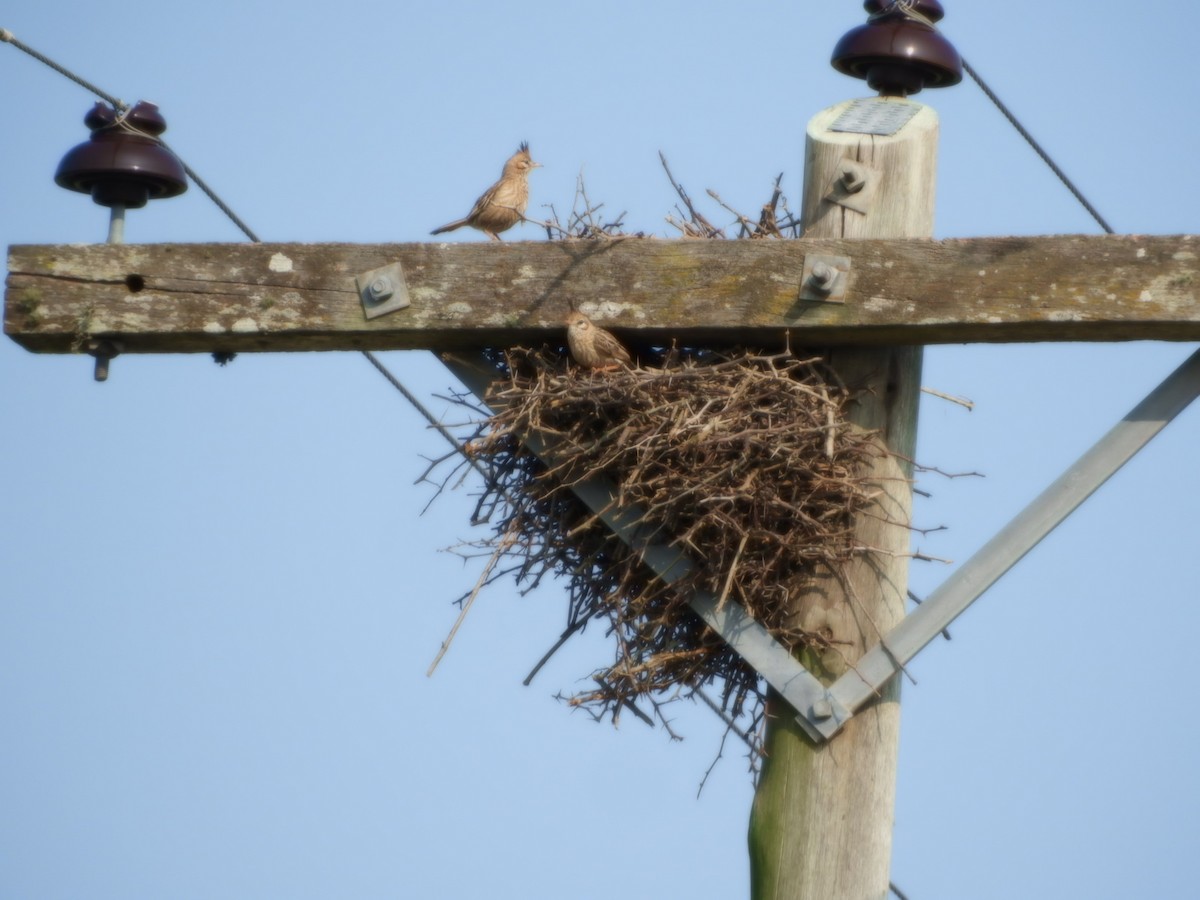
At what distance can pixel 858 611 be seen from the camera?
3.46 metres

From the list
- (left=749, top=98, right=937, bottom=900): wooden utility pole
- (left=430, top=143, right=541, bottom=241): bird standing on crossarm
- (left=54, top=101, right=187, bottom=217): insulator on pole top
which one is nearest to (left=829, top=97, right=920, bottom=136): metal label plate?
(left=749, top=98, right=937, bottom=900): wooden utility pole

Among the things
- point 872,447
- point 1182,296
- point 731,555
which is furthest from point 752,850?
point 1182,296

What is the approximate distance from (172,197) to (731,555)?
67.4 inches

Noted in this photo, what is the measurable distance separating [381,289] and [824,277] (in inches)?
37.3

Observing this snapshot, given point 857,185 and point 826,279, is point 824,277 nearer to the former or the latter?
point 826,279

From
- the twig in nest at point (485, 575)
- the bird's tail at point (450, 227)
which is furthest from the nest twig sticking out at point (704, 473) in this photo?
the bird's tail at point (450, 227)

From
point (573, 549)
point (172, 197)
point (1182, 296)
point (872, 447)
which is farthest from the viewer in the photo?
point (172, 197)

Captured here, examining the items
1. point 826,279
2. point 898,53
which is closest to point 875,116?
point 898,53

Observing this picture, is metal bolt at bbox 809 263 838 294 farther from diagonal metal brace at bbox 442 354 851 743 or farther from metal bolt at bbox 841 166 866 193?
diagonal metal brace at bbox 442 354 851 743

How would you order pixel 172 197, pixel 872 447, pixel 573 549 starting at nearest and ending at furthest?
pixel 872 447 < pixel 573 549 < pixel 172 197

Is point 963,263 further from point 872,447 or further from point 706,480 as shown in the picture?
point 706,480

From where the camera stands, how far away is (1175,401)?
3342mm

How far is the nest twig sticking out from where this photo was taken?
3439 millimetres

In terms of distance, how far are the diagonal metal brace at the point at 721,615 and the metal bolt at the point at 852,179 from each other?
0.85 m
